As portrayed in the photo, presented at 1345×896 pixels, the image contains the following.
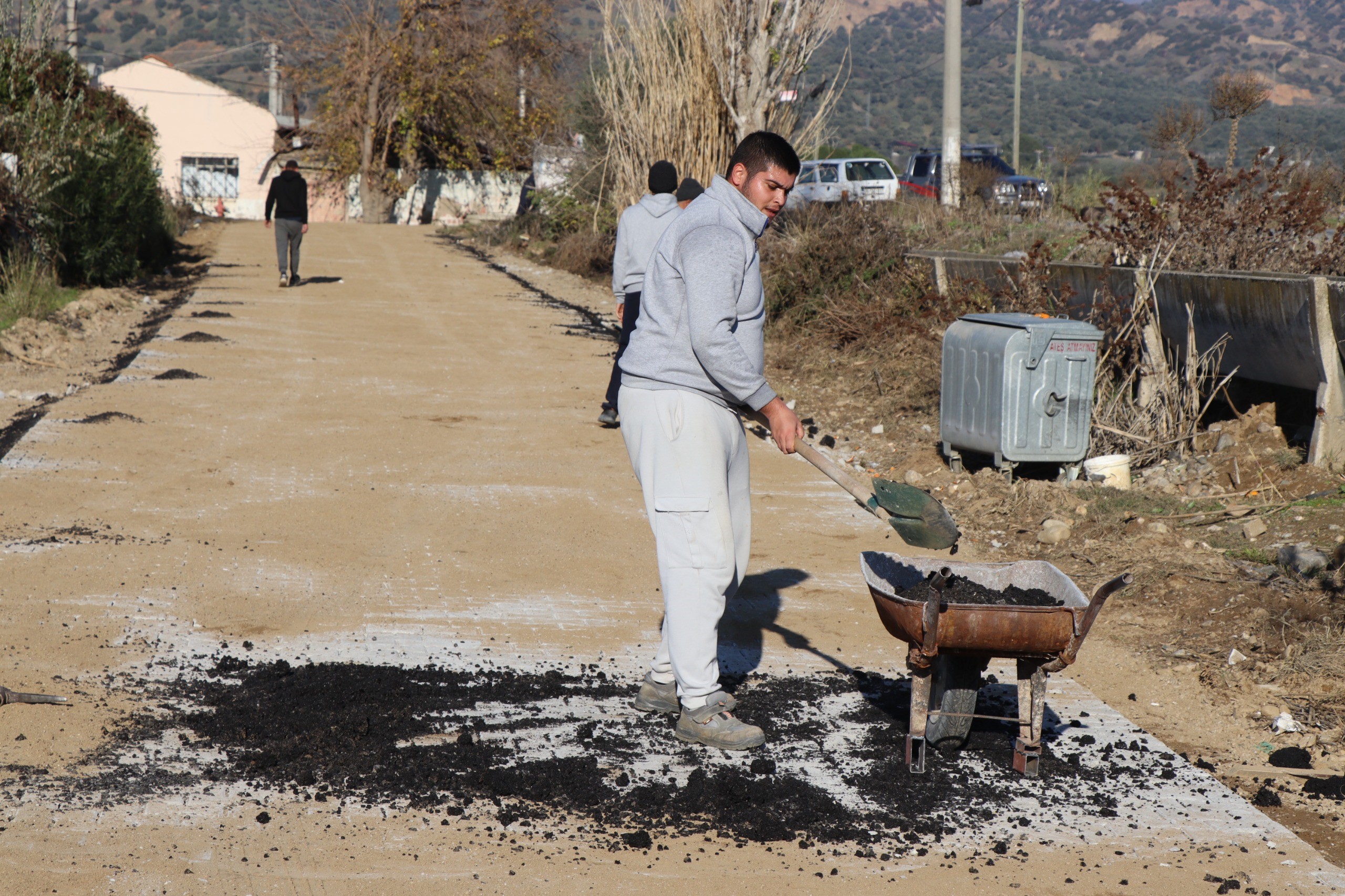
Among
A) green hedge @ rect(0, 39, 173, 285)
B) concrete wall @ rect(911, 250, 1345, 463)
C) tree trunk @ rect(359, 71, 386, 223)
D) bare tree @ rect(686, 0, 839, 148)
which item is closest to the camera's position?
concrete wall @ rect(911, 250, 1345, 463)

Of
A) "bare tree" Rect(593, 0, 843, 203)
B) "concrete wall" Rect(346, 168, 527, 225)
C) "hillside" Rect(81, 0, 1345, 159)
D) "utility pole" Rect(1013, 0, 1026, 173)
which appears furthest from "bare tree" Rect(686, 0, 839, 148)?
"hillside" Rect(81, 0, 1345, 159)

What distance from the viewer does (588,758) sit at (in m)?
4.27

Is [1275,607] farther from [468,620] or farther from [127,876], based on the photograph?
[127,876]

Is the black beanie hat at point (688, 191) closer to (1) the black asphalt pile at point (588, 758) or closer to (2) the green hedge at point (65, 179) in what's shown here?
(1) the black asphalt pile at point (588, 758)

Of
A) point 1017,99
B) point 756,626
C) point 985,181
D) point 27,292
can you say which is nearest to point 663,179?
point 756,626

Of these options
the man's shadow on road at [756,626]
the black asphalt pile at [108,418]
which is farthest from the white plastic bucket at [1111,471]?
the black asphalt pile at [108,418]

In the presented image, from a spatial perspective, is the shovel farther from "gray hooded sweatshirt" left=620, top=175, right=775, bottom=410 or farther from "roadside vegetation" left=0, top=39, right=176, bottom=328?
"roadside vegetation" left=0, top=39, right=176, bottom=328

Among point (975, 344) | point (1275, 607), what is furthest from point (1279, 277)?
point (1275, 607)

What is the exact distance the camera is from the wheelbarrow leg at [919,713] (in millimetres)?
4129

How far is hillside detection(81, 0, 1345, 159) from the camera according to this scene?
93312 mm

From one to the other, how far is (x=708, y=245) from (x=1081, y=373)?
4516mm

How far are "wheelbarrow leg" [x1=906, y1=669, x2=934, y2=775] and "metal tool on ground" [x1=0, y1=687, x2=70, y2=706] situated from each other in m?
3.00

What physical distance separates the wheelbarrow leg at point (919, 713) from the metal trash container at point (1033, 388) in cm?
405

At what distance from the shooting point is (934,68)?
434 ft
